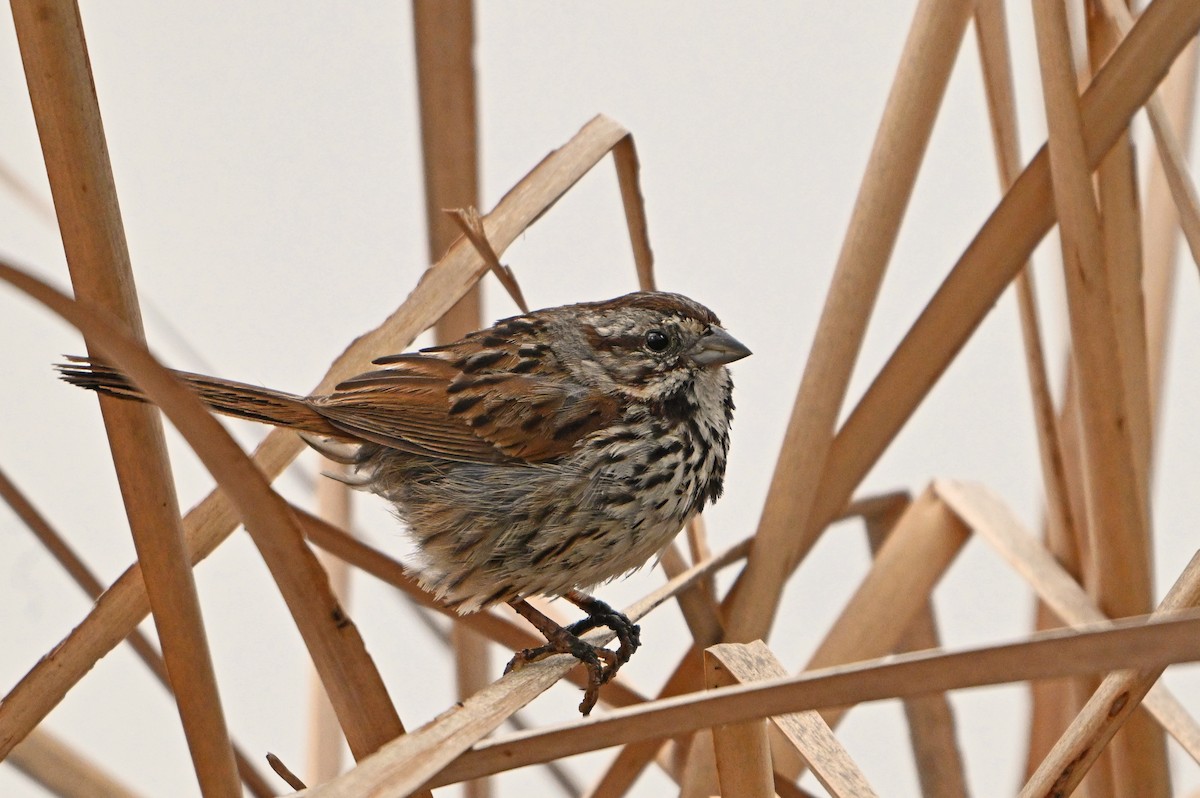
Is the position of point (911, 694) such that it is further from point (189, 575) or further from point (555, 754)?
point (189, 575)

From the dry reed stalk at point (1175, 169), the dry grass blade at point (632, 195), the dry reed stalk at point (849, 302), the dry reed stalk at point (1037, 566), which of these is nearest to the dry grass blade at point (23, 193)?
the dry grass blade at point (632, 195)

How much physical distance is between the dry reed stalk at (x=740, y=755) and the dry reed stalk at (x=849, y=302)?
549mm

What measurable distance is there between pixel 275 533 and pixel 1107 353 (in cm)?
119

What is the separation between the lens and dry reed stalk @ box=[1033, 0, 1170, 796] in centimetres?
166

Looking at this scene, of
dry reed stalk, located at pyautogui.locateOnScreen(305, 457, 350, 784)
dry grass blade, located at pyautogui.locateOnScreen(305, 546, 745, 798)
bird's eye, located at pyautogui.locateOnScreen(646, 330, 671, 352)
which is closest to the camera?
dry grass blade, located at pyautogui.locateOnScreen(305, 546, 745, 798)

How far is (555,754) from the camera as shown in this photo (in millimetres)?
1159

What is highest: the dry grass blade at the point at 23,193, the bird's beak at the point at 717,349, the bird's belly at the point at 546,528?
the dry grass blade at the point at 23,193

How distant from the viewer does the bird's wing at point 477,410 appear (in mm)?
2068

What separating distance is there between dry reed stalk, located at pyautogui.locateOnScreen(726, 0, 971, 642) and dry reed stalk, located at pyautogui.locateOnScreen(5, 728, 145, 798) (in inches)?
43.9

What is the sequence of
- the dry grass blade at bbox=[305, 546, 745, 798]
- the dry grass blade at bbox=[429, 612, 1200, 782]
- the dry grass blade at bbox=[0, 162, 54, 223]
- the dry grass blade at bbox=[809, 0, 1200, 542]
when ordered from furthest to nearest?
the dry grass blade at bbox=[0, 162, 54, 223], the dry grass blade at bbox=[809, 0, 1200, 542], the dry grass blade at bbox=[305, 546, 745, 798], the dry grass blade at bbox=[429, 612, 1200, 782]

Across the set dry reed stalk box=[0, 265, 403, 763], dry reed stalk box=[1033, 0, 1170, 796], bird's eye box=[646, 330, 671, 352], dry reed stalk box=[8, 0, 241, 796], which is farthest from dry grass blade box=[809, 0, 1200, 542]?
dry reed stalk box=[8, 0, 241, 796]

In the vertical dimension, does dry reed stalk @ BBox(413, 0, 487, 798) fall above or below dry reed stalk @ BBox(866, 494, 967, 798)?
above

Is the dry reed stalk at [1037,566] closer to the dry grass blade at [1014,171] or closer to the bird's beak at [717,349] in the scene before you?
the dry grass blade at [1014,171]

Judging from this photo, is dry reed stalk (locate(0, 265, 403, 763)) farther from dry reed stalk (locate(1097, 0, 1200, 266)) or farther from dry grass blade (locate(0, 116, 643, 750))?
dry reed stalk (locate(1097, 0, 1200, 266))
